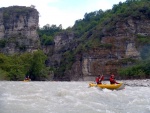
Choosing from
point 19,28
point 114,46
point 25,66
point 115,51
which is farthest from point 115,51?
point 19,28

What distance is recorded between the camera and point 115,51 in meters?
69.8

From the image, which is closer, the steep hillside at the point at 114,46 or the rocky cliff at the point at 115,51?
the rocky cliff at the point at 115,51

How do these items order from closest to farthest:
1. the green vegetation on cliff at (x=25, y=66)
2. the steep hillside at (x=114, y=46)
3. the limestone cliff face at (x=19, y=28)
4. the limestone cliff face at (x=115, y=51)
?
the green vegetation on cliff at (x=25, y=66)
the limestone cliff face at (x=115, y=51)
the steep hillside at (x=114, y=46)
the limestone cliff face at (x=19, y=28)

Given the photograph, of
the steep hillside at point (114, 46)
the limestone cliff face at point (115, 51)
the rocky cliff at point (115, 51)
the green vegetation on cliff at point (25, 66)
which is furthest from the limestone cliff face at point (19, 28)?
the limestone cliff face at point (115, 51)

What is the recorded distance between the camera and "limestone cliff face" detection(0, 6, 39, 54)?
88.8 m

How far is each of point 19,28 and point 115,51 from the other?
3534 cm

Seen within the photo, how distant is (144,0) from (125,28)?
23.0 metres

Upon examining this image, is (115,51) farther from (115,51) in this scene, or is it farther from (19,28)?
(19,28)

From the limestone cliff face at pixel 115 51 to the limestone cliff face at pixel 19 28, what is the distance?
23156 mm

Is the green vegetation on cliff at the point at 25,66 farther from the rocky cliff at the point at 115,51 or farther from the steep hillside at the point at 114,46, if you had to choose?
the steep hillside at the point at 114,46

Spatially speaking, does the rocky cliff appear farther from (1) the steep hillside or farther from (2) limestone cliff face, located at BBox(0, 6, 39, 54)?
(2) limestone cliff face, located at BBox(0, 6, 39, 54)

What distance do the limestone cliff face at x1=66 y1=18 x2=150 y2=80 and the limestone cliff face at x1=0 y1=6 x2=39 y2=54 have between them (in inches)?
912

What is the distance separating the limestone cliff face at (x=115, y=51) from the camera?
68.8 meters

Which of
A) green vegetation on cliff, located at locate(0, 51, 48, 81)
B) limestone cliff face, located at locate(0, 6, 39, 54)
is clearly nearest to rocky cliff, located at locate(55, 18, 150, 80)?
green vegetation on cliff, located at locate(0, 51, 48, 81)
